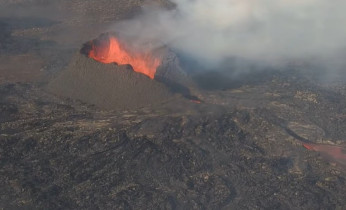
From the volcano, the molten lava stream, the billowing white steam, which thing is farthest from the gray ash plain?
the billowing white steam

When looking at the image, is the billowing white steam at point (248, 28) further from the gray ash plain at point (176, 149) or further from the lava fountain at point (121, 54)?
the gray ash plain at point (176, 149)

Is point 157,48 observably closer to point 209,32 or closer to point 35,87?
point 35,87

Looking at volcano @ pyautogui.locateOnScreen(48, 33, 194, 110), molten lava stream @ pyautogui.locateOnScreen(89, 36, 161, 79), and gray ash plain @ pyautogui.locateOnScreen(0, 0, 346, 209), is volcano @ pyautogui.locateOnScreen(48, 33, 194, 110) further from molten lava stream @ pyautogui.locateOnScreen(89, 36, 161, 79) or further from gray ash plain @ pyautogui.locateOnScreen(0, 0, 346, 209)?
gray ash plain @ pyautogui.locateOnScreen(0, 0, 346, 209)

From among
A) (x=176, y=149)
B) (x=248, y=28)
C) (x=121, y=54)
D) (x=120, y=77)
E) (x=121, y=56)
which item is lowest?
(x=176, y=149)

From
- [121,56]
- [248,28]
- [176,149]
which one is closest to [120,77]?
[121,56]

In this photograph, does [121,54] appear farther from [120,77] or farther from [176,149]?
[176,149]
